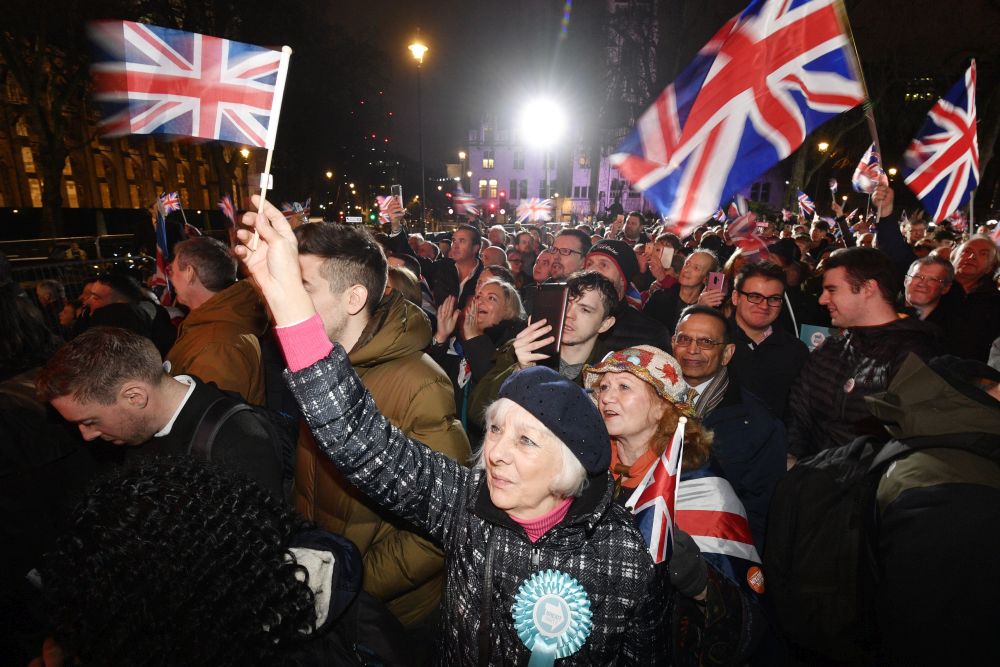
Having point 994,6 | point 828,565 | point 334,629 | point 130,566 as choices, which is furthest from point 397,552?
point 994,6

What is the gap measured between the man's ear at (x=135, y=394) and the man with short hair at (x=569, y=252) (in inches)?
201

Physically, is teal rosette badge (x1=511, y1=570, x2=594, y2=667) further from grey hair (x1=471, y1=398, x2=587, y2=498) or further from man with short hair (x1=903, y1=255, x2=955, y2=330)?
man with short hair (x1=903, y1=255, x2=955, y2=330)

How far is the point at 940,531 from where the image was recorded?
173cm

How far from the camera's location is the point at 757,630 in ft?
7.00

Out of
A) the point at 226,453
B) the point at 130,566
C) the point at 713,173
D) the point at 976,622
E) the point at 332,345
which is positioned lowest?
the point at 976,622

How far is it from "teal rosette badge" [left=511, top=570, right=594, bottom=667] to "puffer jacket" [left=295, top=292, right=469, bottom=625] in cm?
76

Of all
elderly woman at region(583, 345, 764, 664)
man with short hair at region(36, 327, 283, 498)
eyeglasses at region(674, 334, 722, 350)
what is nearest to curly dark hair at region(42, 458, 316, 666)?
man with short hair at region(36, 327, 283, 498)

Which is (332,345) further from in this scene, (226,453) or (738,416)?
(738,416)

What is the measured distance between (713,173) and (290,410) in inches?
138

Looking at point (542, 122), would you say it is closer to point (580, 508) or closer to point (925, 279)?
point (925, 279)

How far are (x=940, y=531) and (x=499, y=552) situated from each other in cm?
141

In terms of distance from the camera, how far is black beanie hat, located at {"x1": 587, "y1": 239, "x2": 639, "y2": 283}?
5688mm

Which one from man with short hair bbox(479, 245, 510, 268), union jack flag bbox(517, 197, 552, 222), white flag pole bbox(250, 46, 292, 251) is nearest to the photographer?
white flag pole bbox(250, 46, 292, 251)

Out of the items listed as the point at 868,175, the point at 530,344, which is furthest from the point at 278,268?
the point at 868,175
